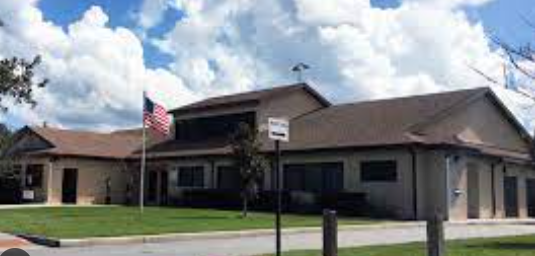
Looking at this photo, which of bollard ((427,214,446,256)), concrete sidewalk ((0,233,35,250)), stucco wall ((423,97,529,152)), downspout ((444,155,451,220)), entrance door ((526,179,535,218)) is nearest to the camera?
bollard ((427,214,446,256))

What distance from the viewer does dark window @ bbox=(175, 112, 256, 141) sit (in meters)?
45.1

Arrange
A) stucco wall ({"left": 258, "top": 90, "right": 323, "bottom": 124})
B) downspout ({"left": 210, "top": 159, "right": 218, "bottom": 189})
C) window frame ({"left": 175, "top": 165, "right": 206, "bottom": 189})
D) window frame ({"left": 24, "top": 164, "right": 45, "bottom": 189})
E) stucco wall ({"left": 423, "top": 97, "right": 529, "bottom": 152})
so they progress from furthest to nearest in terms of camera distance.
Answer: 1. window frame ({"left": 24, "top": 164, "right": 45, "bottom": 189})
2. window frame ({"left": 175, "top": 165, "right": 206, "bottom": 189})
3. stucco wall ({"left": 258, "top": 90, "right": 323, "bottom": 124})
4. downspout ({"left": 210, "top": 159, "right": 218, "bottom": 189})
5. stucco wall ({"left": 423, "top": 97, "right": 529, "bottom": 152})

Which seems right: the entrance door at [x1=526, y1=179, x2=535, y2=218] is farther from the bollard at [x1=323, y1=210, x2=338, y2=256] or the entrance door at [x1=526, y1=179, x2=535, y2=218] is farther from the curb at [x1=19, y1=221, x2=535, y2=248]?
the bollard at [x1=323, y1=210, x2=338, y2=256]

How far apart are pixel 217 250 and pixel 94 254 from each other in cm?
250

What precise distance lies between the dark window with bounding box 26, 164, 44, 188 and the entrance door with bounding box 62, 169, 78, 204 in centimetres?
126

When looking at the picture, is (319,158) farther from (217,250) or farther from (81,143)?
(217,250)

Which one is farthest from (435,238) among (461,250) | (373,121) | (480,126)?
(480,126)

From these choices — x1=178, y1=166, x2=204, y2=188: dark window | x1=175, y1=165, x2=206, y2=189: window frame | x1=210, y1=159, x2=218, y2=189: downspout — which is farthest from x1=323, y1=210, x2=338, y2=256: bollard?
x1=178, y1=166, x2=204, y2=188: dark window

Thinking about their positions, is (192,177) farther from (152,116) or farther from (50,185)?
(152,116)

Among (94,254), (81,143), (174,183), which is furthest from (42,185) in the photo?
(94,254)

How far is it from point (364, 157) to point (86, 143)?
19761 mm

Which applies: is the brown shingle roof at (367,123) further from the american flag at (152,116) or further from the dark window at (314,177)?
the american flag at (152,116)

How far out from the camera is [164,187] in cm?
4878

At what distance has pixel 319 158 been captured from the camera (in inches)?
1515
